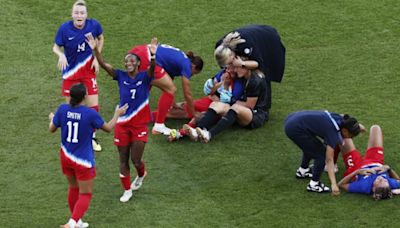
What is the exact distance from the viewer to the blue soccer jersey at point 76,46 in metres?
11.9

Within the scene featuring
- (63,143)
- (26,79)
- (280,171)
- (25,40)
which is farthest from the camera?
(25,40)

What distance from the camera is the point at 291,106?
13.5 metres

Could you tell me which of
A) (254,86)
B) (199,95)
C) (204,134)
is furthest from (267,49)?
(204,134)

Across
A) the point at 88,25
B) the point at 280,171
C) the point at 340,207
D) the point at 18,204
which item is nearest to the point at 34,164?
the point at 18,204

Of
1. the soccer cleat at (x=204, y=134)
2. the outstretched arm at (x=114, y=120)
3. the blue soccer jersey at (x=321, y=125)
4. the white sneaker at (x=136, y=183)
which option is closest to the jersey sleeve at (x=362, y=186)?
the blue soccer jersey at (x=321, y=125)

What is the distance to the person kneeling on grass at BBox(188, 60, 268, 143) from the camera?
12523 millimetres

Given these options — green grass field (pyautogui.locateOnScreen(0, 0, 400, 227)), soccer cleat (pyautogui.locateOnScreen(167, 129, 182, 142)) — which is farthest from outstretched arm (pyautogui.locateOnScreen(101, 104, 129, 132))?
soccer cleat (pyautogui.locateOnScreen(167, 129, 182, 142))

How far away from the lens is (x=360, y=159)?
1153cm

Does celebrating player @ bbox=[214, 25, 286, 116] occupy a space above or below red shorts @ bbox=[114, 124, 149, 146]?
above

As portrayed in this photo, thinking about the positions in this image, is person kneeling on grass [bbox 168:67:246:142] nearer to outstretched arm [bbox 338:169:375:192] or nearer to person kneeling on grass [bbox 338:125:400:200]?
person kneeling on grass [bbox 338:125:400:200]

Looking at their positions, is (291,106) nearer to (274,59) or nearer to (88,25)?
(274,59)

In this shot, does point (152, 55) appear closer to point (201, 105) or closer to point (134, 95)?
point (134, 95)

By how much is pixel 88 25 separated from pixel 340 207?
12.8 feet

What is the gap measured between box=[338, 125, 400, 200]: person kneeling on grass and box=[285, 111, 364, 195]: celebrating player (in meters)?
0.24
